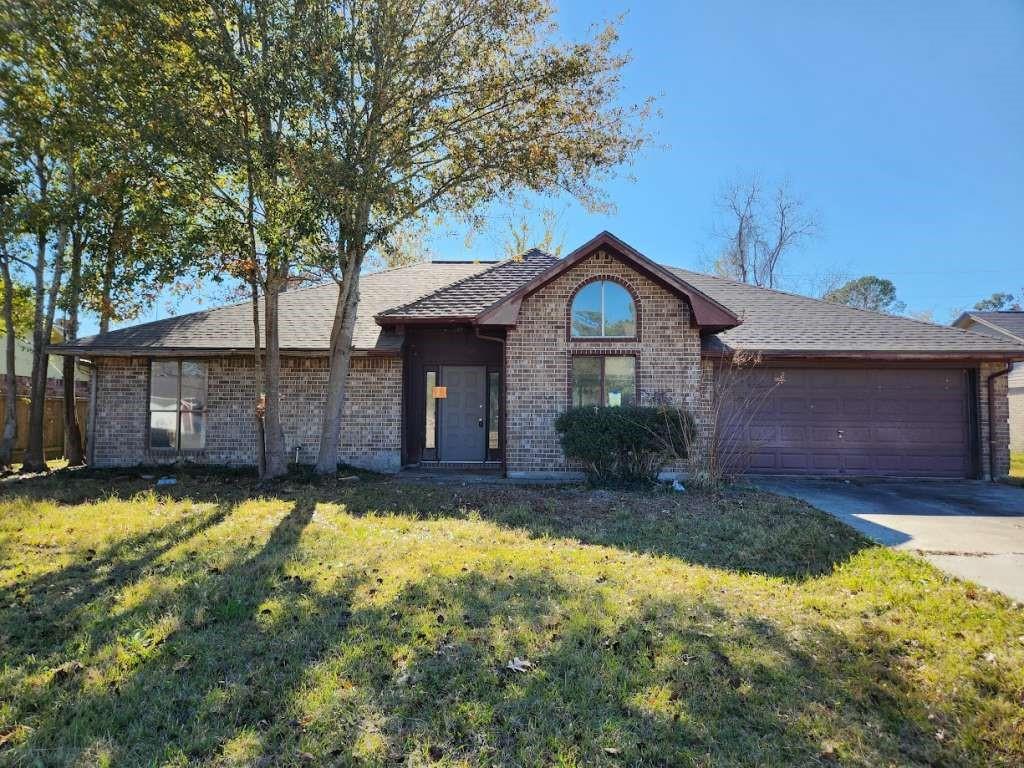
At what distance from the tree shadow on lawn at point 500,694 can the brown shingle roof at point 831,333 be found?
8659 millimetres

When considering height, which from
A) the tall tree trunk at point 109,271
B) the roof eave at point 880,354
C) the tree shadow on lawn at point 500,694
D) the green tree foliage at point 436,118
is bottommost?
the tree shadow on lawn at point 500,694

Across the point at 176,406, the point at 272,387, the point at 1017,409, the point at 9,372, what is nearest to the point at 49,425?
the point at 9,372

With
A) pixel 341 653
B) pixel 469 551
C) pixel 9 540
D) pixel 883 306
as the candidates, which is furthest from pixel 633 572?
pixel 883 306

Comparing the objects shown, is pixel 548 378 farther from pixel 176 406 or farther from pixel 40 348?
pixel 40 348

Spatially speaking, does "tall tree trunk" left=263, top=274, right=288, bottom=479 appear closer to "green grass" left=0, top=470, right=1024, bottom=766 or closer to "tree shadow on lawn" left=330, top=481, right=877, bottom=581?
"tree shadow on lawn" left=330, top=481, right=877, bottom=581

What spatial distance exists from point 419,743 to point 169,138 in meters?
8.36

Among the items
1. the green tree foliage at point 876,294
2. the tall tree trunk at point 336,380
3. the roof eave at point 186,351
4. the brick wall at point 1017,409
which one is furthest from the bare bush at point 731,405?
the green tree foliage at point 876,294

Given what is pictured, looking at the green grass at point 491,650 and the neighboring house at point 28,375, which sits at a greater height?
the neighboring house at point 28,375

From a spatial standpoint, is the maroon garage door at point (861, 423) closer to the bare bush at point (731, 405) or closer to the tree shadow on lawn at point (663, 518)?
the bare bush at point (731, 405)

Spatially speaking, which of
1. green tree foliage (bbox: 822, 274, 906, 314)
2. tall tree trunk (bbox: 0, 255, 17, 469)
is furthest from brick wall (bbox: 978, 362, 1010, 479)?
green tree foliage (bbox: 822, 274, 906, 314)

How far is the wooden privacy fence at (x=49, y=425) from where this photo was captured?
14.1 m

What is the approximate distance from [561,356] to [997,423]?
9115 mm

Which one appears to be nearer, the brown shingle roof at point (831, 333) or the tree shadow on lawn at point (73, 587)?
the tree shadow on lawn at point (73, 587)

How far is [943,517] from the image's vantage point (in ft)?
25.1
